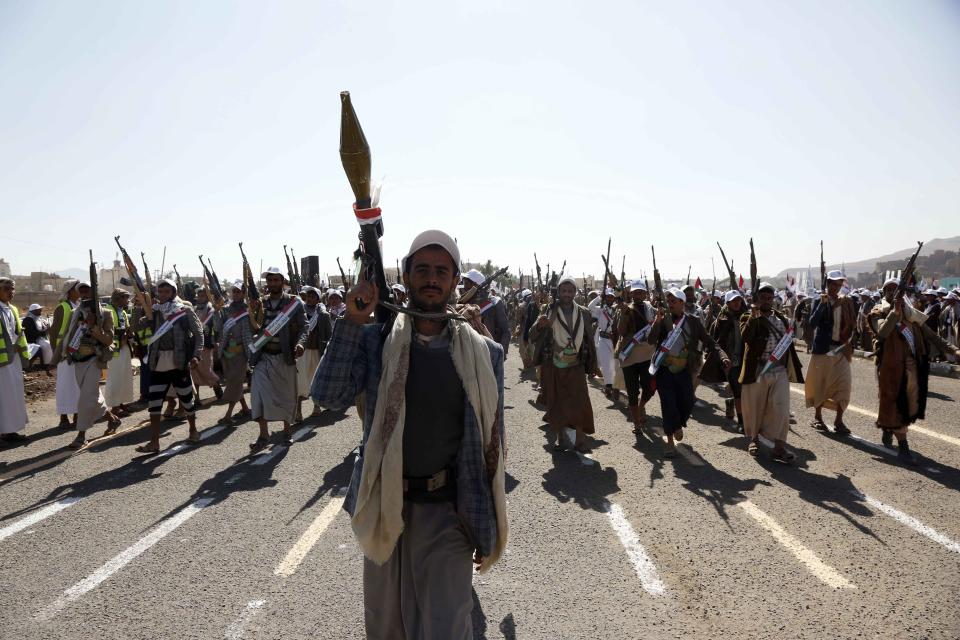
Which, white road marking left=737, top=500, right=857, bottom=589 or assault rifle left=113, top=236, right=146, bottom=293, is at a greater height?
assault rifle left=113, top=236, right=146, bottom=293

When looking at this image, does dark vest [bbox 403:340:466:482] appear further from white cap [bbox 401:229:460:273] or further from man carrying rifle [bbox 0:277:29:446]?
man carrying rifle [bbox 0:277:29:446]

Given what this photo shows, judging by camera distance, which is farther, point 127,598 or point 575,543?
point 575,543

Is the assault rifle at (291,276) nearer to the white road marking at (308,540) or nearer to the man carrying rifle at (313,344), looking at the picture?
the man carrying rifle at (313,344)

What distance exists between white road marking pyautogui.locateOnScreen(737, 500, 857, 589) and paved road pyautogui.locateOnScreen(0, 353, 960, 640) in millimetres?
17

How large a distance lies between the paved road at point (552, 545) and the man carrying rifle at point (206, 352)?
9.77 ft

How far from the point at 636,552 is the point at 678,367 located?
313 cm

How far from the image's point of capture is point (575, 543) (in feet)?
13.9

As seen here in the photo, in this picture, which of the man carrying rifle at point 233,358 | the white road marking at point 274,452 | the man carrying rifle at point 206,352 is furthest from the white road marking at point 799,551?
the man carrying rifle at point 206,352

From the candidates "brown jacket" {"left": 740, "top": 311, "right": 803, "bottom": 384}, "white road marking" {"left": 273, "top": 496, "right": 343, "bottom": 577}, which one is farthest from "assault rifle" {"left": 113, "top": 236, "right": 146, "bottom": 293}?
"brown jacket" {"left": 740, "top": 311, "right": 803, "bottom": 384}

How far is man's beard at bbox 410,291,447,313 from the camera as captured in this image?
2.36 metres

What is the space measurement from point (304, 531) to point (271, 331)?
3.25 meters

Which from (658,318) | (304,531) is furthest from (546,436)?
(304,531)

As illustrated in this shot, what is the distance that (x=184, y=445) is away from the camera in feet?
23.3

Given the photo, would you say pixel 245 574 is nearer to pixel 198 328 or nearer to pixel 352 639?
pixel 352 639
